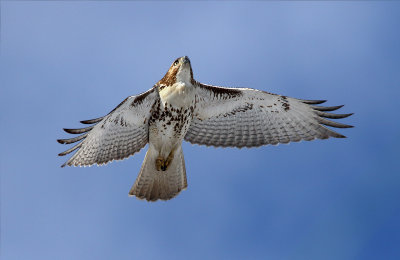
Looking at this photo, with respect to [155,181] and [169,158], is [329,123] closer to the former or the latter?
[169,158]

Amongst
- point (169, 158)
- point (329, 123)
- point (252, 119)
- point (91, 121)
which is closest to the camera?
point (91, 121)

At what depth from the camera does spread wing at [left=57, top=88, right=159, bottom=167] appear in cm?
1052

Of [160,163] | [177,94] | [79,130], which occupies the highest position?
[177,94]

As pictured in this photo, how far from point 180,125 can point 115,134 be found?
141 cm

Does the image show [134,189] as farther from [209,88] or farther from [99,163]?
[209,88]

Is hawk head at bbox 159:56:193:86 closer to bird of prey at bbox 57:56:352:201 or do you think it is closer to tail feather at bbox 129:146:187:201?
bird of prey at bbox 57:56:352:201

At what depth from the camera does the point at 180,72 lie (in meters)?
10.3

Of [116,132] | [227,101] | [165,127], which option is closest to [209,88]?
[227,101]

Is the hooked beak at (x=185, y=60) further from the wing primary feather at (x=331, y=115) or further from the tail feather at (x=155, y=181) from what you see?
the wing primary feather at (x=331, y=115)

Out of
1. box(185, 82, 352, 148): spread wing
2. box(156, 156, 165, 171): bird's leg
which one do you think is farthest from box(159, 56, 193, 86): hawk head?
box(156, 156, 165, 171): bird's leg

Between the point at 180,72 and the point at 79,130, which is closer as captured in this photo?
the point at 180,72

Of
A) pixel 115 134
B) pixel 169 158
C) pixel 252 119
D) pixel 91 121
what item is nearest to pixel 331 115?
pixel 252 119

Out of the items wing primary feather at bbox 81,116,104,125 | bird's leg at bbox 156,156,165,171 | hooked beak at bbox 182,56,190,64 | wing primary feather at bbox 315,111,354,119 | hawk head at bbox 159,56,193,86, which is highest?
hooked beak at bbox 182,56,190,64

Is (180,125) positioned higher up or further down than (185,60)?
further down
